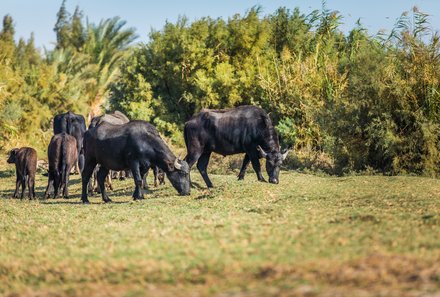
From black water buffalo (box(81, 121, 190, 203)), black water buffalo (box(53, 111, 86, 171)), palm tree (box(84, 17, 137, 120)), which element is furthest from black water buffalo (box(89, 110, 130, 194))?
palm tree (box(84, 17, 137, 120))

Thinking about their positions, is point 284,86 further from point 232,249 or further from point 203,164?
point 232,249

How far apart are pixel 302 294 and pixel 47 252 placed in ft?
12.7

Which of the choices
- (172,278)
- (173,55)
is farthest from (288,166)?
(172,278)

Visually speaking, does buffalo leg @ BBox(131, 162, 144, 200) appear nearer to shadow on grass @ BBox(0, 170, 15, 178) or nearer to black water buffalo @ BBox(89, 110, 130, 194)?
black water buffalo @ BBox(89, 110, 130, 194)

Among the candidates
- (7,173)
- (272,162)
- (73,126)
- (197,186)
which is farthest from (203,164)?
(7,173)

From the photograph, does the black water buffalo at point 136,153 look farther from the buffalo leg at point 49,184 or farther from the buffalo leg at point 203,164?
the buffalo leg at point 49,184

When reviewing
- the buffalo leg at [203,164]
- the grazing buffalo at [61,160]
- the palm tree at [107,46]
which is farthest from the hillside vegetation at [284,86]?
the grazing buffalo at [61,160]

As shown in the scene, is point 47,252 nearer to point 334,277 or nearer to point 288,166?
point 334,277

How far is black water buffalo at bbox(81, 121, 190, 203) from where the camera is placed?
609 inches

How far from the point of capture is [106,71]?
138ft

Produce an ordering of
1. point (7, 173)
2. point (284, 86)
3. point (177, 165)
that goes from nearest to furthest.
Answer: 1. point (177, 165)
2. point (7, 173)
3. point (284, 86)

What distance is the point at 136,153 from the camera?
15.4 metres

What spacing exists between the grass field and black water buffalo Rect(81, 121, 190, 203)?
255 cm

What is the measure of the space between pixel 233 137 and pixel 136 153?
3.37 meters
